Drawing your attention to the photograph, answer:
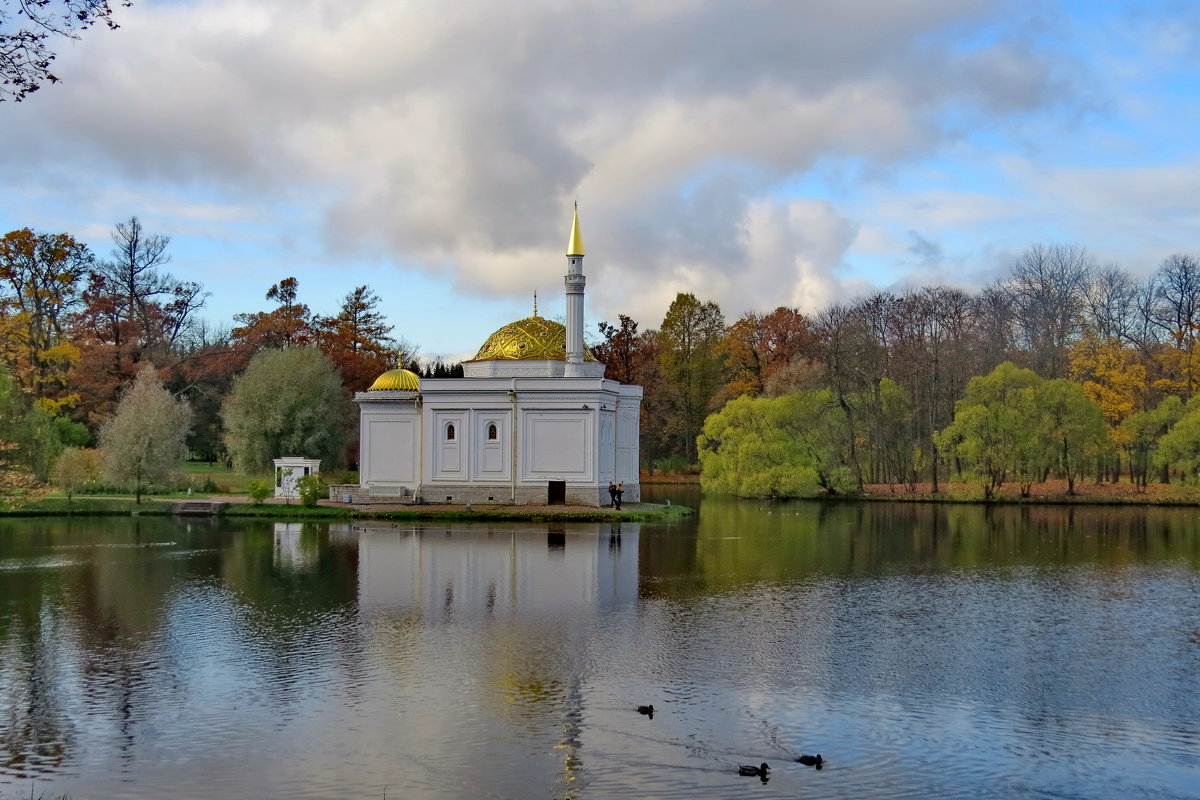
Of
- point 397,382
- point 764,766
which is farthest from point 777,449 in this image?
point 764,766

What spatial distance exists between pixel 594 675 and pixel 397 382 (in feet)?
109

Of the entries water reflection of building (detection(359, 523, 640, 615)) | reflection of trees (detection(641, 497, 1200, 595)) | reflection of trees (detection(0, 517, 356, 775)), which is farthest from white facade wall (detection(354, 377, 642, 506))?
reflection of trees (detection(0, 517, 356, 775))

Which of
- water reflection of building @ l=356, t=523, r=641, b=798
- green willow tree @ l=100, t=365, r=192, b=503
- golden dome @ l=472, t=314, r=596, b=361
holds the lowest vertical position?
water reflection of building @ l=356, t=523, r=641, b=798

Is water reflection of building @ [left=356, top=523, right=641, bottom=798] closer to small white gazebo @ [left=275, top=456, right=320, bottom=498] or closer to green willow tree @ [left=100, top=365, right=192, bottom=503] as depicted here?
small white gazebo @ [left=275, top=456, right=320, bottom=498]

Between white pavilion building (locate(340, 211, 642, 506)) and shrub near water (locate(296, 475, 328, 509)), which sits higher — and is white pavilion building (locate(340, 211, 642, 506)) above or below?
above

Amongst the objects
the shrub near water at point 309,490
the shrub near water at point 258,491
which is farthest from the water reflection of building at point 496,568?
the shrub near water at point 258,491

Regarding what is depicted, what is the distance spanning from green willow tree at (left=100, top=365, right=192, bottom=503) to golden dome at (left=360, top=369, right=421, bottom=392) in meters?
8.84

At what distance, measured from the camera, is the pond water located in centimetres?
1182

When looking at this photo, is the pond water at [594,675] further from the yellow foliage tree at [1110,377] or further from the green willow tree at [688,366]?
the green willow tree at [688,366]

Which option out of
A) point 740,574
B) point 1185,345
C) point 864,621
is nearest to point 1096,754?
point 864,621

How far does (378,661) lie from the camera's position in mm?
16531

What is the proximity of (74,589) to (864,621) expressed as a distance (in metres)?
16.2

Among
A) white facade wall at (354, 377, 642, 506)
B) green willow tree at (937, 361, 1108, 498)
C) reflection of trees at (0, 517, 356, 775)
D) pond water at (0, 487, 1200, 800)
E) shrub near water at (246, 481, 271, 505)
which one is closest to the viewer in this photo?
pond water at (0, 487, 1200, 800)

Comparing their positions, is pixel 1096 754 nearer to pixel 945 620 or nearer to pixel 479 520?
pixel 945 620
